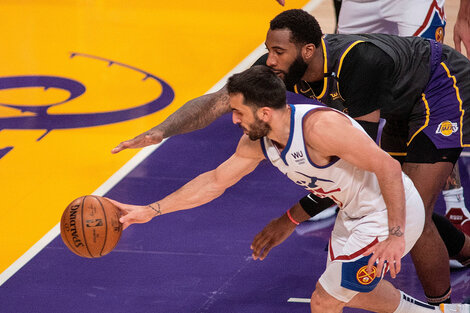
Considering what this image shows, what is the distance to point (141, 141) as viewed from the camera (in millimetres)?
4699

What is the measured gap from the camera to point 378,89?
5.16 metres

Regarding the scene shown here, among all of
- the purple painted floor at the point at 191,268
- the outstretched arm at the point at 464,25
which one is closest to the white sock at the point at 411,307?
the purple painted floor at the point at 191,268

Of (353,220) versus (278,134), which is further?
(353,220)

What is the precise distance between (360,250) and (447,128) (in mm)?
1301

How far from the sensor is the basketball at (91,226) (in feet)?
15.8

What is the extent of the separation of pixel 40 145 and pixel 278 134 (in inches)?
166

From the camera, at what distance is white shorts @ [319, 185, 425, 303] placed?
15.1 ft

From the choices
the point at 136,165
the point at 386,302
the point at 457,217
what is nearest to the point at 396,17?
the point at 457,217

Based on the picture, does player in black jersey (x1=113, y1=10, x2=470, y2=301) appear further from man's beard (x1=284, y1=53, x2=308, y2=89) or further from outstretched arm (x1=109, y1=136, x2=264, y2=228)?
outstretched arm (x1=109, y1=136, x2=264, y2=228)

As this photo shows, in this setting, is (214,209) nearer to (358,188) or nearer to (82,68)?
(358,188)

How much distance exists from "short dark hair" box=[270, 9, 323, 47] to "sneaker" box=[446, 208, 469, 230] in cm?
222

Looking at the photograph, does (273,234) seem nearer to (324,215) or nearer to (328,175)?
(328,175)

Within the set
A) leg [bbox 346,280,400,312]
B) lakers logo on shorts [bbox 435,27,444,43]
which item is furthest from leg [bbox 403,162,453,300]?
lakers logo on shorts [bbox 435,27,444,43]

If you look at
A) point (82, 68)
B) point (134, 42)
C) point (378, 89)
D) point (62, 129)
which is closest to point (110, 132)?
point (62, 129)
